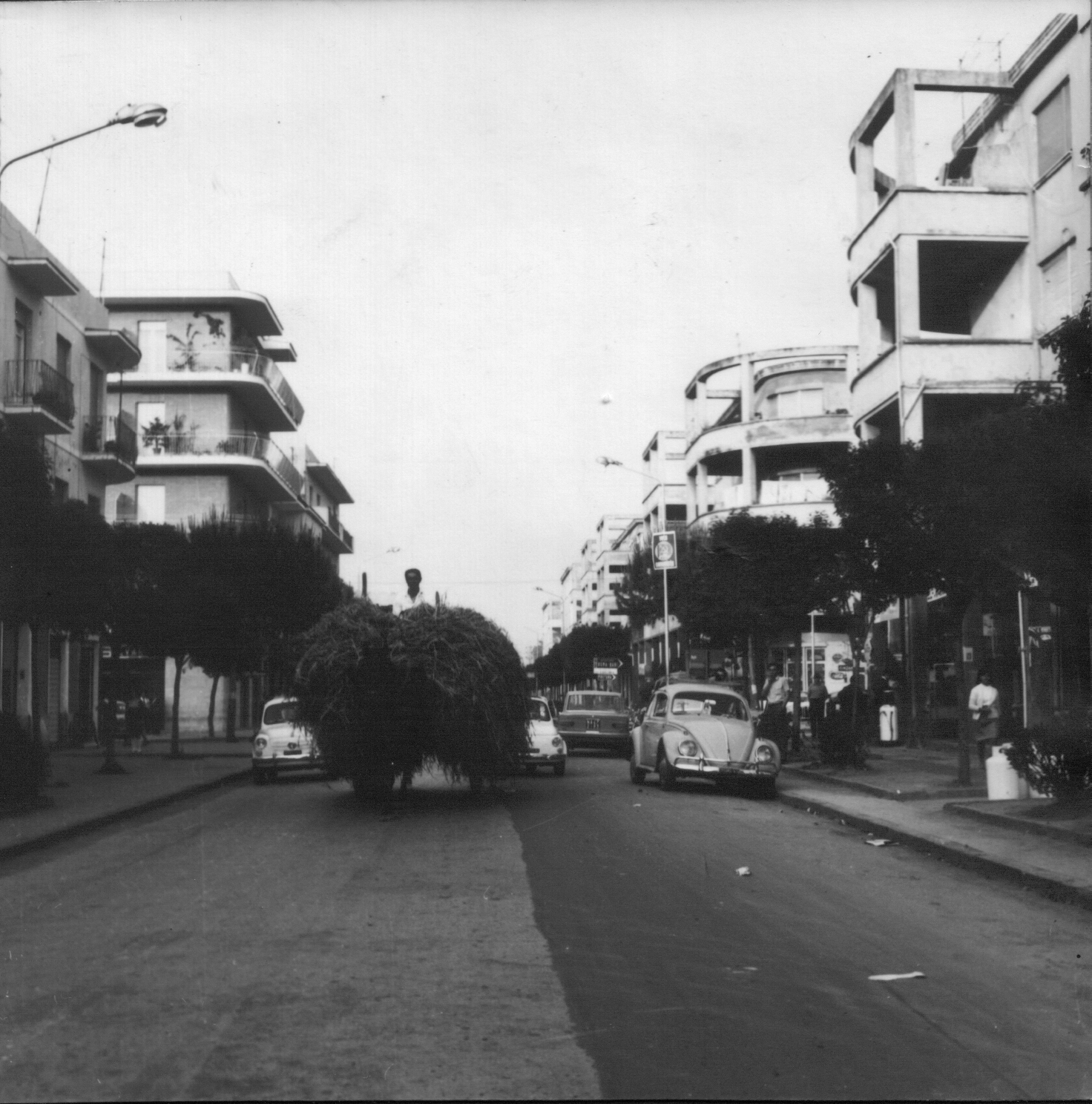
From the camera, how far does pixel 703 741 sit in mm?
19875

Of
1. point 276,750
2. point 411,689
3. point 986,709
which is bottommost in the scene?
point 276,750

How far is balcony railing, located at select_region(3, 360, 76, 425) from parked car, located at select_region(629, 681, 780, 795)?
1587cm

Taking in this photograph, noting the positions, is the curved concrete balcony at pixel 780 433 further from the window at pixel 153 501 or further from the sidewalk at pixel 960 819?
the sidewalk at pixel 960 819

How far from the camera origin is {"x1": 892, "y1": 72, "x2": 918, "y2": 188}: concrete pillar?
3045 cm

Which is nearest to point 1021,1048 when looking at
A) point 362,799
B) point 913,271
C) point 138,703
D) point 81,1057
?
point 81,1057

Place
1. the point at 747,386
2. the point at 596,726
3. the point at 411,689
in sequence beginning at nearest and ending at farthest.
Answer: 1. the point at 411,689
2. the point at 596,726
3. the point at 747,386

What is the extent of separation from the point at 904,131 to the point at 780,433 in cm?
2385

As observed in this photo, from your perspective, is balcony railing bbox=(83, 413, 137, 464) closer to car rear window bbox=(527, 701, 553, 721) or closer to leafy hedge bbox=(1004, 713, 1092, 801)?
car rear window bbox=(527, 701, 553, 721)

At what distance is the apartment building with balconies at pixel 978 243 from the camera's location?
2738cm

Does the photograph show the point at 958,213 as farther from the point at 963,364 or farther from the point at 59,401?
the point at 59,401

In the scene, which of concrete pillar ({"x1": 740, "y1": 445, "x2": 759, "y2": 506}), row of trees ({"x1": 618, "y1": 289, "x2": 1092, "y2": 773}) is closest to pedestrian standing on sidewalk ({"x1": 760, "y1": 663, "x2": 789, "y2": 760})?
row of trees ({"x1": 618, "y1": 289, "x2": 1092, "y2": 773})

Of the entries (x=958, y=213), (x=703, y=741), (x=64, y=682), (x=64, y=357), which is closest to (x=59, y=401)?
(x=64, y=357)

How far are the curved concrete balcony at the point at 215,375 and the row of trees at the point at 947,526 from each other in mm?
22418

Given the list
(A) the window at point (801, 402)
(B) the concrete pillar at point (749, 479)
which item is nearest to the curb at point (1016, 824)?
(B) the concrete pillar at point (749, 479)
